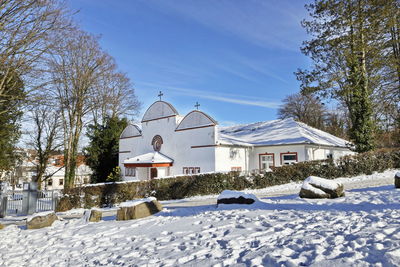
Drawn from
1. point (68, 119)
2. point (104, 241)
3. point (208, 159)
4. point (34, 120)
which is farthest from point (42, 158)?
point (104, 241)

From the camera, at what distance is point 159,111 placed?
994 inches

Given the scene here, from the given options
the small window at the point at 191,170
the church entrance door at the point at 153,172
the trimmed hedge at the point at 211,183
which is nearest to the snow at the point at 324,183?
the trimmed hedge at the point at 211,183

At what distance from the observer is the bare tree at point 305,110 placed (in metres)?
42.7

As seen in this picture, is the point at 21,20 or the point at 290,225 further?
the point at 21,20

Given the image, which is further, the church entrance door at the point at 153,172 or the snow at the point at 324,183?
the church entrance door at the point at 153,172

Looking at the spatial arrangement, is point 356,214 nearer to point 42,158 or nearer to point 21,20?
point 21,20

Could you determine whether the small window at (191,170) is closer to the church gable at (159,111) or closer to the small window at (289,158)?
the church gable at (159,111)

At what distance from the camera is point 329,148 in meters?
22.5

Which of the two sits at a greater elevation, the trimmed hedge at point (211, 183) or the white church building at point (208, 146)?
the white church building at point (208, 146)

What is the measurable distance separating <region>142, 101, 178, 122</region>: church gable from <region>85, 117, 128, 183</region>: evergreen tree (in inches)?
196

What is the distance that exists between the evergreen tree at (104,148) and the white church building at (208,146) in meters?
3.65

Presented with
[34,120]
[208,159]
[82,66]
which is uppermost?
[82,66]

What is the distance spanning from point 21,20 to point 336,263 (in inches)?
461

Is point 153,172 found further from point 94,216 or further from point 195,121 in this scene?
point 94,216
